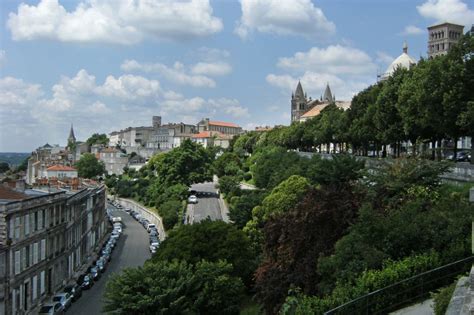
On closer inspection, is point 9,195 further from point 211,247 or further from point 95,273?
point 95,273

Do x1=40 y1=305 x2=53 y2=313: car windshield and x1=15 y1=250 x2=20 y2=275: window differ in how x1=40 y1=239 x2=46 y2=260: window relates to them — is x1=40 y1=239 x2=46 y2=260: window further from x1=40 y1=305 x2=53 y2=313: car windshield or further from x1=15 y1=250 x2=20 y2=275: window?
x1=40 y1=305 x2=53 y2=313: car windshield

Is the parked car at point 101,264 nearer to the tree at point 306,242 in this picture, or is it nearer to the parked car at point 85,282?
the parked car at point 85,282

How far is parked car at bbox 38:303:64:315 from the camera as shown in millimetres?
37688

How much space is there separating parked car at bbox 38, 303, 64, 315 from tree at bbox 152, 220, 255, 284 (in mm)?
7932

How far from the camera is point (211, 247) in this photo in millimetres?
35656

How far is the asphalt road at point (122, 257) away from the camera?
43219 mm

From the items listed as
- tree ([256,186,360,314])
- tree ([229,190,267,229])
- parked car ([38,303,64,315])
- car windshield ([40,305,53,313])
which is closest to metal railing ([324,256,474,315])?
tree ([256,186,360,314])

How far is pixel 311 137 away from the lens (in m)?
96.4

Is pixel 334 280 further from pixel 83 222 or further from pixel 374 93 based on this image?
pixel 374 93

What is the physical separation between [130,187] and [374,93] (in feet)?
228

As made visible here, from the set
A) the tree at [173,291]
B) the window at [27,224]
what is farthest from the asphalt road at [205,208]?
the tree at [173,291]

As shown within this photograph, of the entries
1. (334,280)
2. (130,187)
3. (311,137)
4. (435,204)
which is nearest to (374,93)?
(311,137)

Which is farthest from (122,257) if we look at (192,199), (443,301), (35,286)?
(443,301)

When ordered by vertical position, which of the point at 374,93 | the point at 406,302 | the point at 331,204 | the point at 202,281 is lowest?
the point at 202,281
